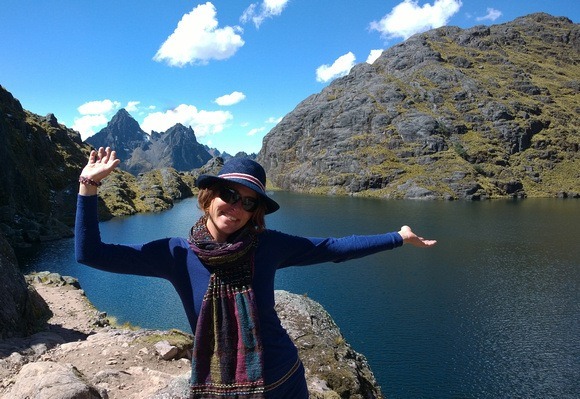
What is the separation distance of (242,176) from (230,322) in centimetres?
162

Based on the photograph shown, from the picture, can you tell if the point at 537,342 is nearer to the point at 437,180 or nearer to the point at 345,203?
the point at 345,203

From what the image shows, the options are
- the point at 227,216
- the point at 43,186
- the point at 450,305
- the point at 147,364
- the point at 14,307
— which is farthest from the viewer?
the point at 43,186

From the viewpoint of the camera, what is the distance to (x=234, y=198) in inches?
183

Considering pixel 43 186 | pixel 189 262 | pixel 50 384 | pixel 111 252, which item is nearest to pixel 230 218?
pixel 189 262

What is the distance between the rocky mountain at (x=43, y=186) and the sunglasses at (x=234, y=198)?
7241 centimetres

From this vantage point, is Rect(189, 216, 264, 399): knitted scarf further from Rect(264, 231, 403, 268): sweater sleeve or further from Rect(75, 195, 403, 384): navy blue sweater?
Rect(264, 231, 403, 268): sweater sleeve

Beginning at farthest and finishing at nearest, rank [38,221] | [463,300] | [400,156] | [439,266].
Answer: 1. [400,156]
2. [38,221]
3. [439,266]
4. [463,300]

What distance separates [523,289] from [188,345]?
45.0 m

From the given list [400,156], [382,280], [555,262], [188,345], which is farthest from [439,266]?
[400,156]

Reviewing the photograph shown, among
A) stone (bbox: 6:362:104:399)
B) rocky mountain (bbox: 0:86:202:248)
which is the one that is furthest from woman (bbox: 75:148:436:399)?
rocky mountain (bbox: 0:86:202:248)

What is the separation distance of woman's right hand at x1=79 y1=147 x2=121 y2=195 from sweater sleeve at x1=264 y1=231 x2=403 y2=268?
1.91 meters

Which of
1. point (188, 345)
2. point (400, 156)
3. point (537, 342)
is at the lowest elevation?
point (537, 342)

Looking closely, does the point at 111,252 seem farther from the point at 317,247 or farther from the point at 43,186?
the point at 43,186

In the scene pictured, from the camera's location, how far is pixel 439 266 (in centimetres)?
5978
